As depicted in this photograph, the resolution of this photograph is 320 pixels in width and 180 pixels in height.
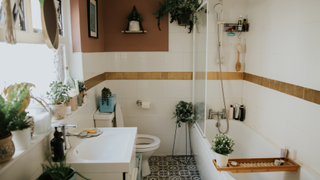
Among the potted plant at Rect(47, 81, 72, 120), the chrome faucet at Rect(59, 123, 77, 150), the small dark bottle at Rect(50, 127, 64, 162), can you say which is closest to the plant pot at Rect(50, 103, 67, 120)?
the potted plant at Rect(47, 81, 72, 120)

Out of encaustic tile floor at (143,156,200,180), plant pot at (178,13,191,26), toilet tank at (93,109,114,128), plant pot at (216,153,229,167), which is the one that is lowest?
encaustic tile floor at (143,156,200,180)

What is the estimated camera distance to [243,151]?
287 cm

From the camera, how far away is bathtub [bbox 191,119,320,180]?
1901 mm

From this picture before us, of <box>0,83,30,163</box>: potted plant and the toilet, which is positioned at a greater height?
<box>0,83,30,163</box>: potted plant

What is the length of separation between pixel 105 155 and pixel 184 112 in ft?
5.29

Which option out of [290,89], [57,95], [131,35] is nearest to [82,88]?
[57,95]

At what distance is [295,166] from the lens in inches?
73.8

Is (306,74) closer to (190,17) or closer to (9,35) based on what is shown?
(190,17)

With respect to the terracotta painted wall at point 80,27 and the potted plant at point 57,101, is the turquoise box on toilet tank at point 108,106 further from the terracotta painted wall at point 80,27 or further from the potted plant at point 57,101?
the potted plant at point 57,101

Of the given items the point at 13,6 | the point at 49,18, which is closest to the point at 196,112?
the point at 49,18

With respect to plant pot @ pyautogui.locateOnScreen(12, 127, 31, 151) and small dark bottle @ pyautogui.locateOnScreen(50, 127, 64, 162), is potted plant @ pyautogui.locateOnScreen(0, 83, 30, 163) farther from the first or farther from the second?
small dark bottle @ pyautogui.locateOnScreen(50, 127, 64, 162)

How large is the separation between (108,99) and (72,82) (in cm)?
66

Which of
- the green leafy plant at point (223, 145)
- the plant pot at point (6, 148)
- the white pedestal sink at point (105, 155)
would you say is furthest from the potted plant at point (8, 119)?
the green leafy plant at point (223, 145)

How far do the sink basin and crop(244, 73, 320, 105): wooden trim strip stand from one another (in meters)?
1.49
